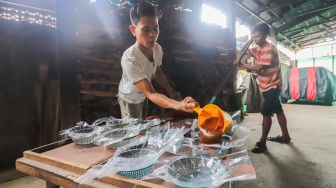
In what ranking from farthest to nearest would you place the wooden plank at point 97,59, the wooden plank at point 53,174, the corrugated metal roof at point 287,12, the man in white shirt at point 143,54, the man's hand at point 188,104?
the corrugated metal roof at point 287,12 → the wooden plank at point 97,59 → the man in white shirt at point 143,54 → the man's hand at point 188,104 → the wooden plank at point 53,174

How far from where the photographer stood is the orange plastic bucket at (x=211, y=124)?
4.67 feet

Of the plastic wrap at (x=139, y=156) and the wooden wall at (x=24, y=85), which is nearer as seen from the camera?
the plastic wrap at (x=139, y=156)

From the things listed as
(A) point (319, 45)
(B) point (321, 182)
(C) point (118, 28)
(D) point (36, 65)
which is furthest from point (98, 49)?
(A) point (319, 45)

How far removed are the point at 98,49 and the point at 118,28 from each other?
0.61 meters

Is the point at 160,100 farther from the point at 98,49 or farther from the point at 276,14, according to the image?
the point at 276,14

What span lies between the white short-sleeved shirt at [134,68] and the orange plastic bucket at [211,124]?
0.72 m

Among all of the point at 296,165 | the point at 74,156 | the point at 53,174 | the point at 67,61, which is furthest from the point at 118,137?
the point at 296,165

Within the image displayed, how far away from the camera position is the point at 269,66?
11.9 ft

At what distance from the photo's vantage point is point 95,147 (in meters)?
1.47

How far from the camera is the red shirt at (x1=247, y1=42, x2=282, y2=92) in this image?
3.57 meters

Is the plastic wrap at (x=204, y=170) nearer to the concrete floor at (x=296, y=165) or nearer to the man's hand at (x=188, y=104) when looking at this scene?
the man's hand at (x=188, y=104)

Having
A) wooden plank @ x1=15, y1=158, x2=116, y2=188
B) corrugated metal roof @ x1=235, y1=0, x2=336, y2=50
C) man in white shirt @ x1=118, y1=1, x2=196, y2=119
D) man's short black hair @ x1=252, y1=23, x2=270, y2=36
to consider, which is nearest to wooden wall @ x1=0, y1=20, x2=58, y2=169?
man in white shirt @ x1=118, y1=1, x2=196, y2=119

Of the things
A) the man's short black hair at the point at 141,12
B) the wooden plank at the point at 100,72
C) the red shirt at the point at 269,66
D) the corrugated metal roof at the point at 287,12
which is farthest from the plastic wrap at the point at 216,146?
the corrugated metal roof at the point at 287,12

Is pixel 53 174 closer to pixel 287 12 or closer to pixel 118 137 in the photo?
pixel 118 137
